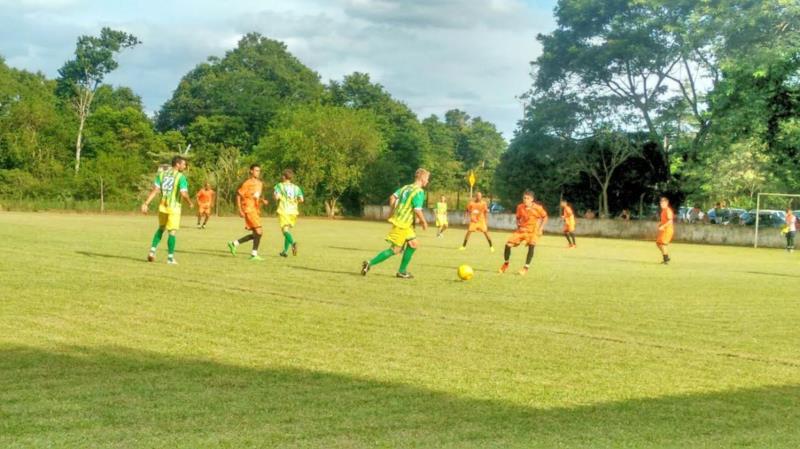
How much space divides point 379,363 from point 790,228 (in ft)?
107

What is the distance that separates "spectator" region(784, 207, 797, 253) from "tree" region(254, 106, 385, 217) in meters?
36.8

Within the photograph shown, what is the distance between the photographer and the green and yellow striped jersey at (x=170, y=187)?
1738 cm

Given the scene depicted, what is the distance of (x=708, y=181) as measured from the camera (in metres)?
45.1

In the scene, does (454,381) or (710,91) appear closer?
(454,381)

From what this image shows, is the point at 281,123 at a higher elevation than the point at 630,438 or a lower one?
higher

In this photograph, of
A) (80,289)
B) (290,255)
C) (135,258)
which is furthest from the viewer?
(290,255)

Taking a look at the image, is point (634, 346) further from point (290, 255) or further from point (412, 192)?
point (290, 255)

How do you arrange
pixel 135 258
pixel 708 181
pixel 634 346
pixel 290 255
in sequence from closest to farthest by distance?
pixel 634 346 → pixel 135 258 → pixel 290 255 → pixel 708 181

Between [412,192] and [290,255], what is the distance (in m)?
6.09

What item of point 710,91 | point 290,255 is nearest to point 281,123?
point 710,91

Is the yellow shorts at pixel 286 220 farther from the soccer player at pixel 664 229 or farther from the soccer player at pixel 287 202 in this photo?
the soccer player at pixel 664 229

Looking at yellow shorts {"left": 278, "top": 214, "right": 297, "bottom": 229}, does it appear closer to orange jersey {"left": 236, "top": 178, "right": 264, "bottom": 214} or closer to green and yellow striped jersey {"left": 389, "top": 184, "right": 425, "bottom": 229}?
orange jersey {"left": 236, "top": 178, "right": 264, "bottom": 214}

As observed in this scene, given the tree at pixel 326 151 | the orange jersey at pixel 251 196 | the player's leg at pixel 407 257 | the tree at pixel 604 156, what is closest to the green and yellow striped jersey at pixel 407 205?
the player's leg at pixel 407 257

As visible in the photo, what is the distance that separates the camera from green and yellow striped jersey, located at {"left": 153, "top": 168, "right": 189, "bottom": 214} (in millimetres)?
17375
